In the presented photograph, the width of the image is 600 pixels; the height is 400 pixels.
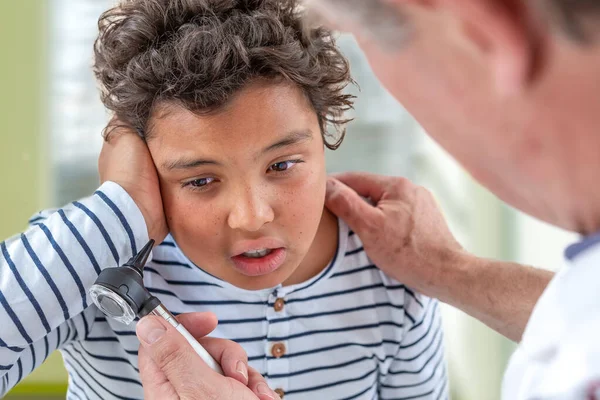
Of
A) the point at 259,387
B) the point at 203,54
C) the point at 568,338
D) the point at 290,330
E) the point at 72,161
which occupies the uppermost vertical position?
the point at 72,161

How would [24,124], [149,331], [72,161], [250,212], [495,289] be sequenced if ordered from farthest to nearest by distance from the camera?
[72,161]
[24,124]
[495,289]
[250,212]
[149,331]

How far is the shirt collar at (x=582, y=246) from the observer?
0.38 metres

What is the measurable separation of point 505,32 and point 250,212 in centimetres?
46

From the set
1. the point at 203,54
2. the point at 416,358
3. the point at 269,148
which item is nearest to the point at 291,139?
the point at 269,148

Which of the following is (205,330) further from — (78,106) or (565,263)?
(78,106)

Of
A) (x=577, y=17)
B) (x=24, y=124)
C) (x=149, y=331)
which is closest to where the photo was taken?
(x=577, y=17)

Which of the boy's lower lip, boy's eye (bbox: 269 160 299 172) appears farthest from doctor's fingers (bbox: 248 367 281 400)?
boy's eye (bbox: 269 160 299 172)

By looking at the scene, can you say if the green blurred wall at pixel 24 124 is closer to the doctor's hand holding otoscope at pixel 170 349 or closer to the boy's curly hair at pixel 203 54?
the boy's curly hair at pixel 203 54

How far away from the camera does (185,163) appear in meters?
0.77

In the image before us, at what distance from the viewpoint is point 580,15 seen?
0.31 meters

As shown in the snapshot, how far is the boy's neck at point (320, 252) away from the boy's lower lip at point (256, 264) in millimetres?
130

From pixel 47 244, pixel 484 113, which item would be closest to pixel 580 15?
pixel 484 113

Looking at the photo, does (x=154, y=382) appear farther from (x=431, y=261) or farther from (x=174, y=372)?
(x=431, y=261)

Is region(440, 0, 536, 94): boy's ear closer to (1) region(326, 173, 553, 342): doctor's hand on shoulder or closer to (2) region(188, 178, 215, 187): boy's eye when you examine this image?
(2) region(188, 178, 215, 187): boy's eye
